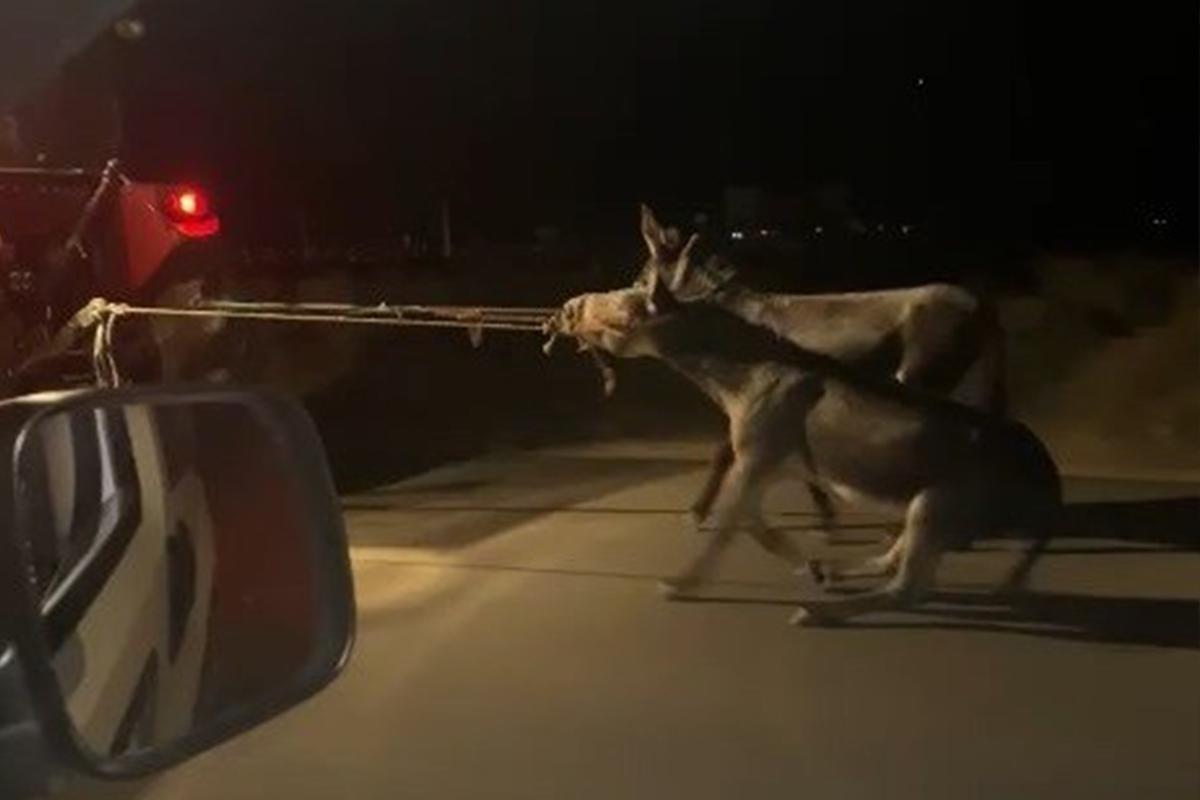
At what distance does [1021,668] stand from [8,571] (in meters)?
5.70

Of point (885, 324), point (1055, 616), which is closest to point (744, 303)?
point (885, 324)

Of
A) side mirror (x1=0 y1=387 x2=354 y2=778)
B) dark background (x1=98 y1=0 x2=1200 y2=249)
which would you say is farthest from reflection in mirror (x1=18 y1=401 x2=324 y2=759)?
dark background (x1=98 y1=0 x2=1200 y2=249)

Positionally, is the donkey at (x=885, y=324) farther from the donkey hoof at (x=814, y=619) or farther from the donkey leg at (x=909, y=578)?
the donkey hoof at (x=814, y=619)

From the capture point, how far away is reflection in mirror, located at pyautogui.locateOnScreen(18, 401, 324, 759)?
2.70 m

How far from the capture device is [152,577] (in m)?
3.46

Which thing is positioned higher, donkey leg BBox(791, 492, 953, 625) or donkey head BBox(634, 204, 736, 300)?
donkey head BBox(634, 204, 736, 300)

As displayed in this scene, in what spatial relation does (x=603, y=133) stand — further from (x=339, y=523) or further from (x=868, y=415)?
(x=339, y=523)

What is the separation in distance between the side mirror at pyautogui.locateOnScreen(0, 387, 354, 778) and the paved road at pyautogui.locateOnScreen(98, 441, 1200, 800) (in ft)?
5.28

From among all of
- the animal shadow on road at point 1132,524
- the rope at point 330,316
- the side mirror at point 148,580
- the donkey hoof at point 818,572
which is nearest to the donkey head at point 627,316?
the rope at point 330,316

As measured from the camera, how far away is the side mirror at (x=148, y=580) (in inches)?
84.0

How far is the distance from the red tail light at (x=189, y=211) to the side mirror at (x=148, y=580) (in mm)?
3560

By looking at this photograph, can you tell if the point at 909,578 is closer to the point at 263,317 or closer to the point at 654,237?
the point at 654,237

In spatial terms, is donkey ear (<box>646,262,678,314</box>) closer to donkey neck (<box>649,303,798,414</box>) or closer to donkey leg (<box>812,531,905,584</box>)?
donkey neck (<box>649,303,798,414</box>)

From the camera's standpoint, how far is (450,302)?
28266 millimetres
